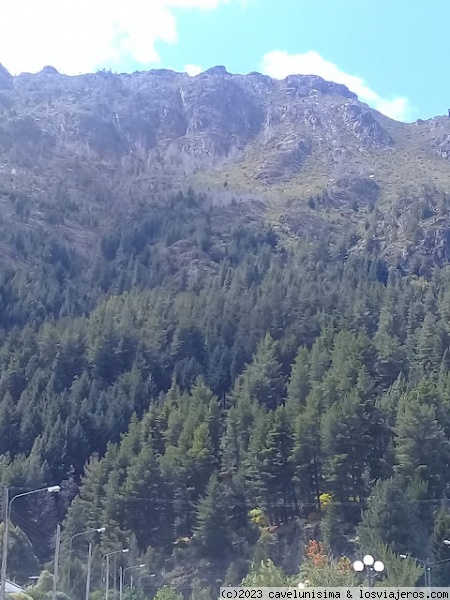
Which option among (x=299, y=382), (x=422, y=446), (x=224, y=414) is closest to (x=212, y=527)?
(x=224, y=414)

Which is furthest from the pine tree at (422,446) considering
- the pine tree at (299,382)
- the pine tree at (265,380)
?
the pine tree at (265,380)

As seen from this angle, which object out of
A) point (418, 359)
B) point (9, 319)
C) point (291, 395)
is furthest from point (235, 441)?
point (9, 319)

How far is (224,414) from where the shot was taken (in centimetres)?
7106

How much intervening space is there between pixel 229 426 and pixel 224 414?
4.84m

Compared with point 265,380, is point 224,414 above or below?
below

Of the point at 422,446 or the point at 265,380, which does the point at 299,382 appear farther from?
the point at 422,446

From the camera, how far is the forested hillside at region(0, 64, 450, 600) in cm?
5769

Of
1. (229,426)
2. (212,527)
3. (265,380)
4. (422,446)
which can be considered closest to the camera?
(422,446)

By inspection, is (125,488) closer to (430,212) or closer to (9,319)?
(9,319)

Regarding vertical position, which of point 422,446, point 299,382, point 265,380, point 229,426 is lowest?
point 422,446

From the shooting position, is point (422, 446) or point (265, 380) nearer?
point (422, 446)

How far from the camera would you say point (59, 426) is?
72.6m

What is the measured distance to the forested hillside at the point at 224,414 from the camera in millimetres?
57688

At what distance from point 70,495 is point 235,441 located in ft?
49.6
